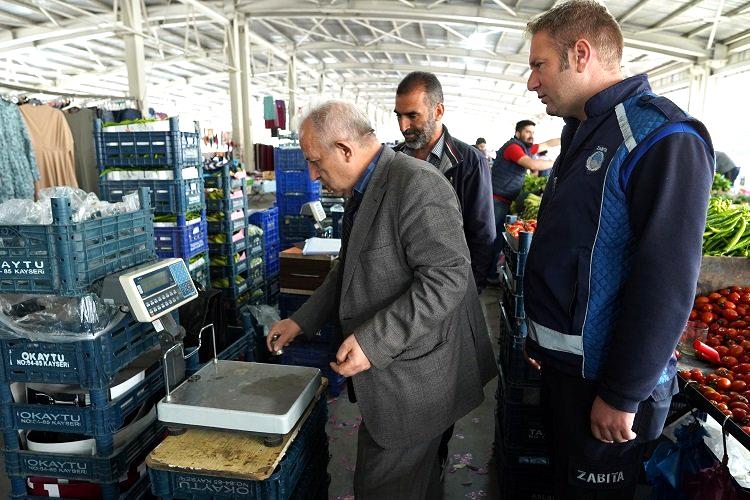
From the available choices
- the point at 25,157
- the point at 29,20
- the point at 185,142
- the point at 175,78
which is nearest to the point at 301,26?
the point at 29,20

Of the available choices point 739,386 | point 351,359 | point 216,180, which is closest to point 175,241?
point 216,180

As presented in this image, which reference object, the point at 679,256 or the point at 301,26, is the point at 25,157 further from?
the point at 301,26

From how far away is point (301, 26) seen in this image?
41.9 ft

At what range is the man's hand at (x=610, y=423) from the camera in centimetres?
126

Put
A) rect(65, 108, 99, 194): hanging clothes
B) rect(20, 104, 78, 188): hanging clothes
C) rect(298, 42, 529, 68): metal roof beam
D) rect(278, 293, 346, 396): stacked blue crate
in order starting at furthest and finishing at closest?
rect(298, 42, 529, 68): metal roof beam, rect(65, 108, 99, 194): hanging clothes, rect(20, 104, 78, 188): hanging clothes, rect(278, 293, 346, 396): stacked blue crate

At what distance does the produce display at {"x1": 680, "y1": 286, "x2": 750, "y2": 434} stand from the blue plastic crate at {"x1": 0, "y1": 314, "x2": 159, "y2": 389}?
83.8 inches

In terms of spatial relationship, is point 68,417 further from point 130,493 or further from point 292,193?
point 292,193

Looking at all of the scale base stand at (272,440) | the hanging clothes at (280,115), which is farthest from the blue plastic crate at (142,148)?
the hanging clothes at (280,115)

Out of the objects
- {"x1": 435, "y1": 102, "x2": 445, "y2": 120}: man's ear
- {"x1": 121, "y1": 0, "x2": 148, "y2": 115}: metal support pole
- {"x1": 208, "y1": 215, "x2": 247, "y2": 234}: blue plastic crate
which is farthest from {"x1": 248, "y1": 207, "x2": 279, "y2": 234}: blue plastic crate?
{"x1": 435, "y1": 102, "x2": 445, "y2": 120}: man's ear

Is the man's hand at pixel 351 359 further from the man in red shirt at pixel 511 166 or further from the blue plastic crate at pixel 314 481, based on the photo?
the man in red shirt at pixel 511 166

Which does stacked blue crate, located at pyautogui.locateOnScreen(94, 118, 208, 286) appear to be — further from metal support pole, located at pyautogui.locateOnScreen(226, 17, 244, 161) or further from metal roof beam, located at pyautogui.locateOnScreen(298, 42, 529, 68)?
metal roof beam, located at pyautogui.locateOnScreen(298, 42, 529, 68)

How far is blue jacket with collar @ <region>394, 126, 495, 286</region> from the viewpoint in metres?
2.65

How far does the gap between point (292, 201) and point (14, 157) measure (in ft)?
10.2

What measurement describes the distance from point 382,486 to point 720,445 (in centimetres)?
145
